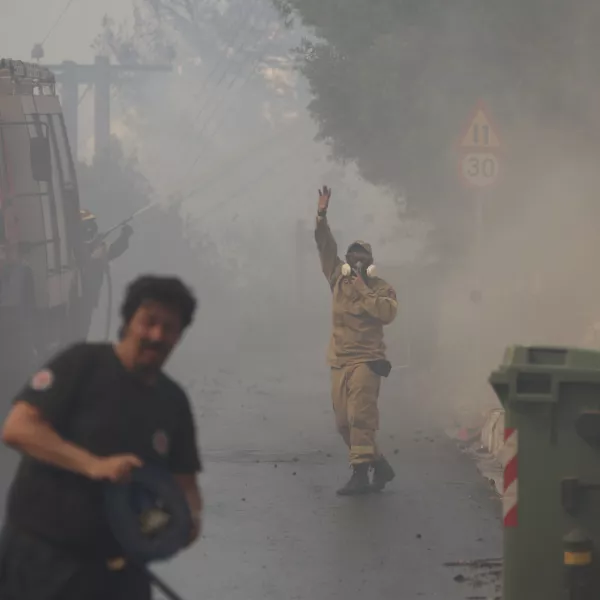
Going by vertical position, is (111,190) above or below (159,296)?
above

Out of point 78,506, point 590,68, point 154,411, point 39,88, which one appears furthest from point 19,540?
point 590,68

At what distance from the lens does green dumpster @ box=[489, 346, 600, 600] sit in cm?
690

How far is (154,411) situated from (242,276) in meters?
44.8

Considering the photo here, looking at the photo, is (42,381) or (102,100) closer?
(42,381)

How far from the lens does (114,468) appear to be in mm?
4418

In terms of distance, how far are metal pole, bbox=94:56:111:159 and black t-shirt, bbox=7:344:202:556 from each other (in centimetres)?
4662

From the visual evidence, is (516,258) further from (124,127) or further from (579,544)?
(124,127)

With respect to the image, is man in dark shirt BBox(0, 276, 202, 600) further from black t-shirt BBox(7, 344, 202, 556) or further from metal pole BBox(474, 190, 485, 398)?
metal pole BBox(474, 190, 485, 398)

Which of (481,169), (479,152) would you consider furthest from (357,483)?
(479,152)

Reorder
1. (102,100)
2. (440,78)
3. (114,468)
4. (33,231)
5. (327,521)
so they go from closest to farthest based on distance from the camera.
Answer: (114,468), (327,521), (33,231), (440,78), (102,100)

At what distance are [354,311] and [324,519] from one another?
170cm

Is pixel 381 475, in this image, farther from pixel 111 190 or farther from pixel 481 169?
pixel 111 190

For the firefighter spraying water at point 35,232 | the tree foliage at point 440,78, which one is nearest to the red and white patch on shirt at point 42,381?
the firefighter spraying water at point 35,232

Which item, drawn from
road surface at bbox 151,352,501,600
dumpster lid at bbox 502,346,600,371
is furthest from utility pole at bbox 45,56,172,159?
dumpster lid at bbox 502,346,600,371
